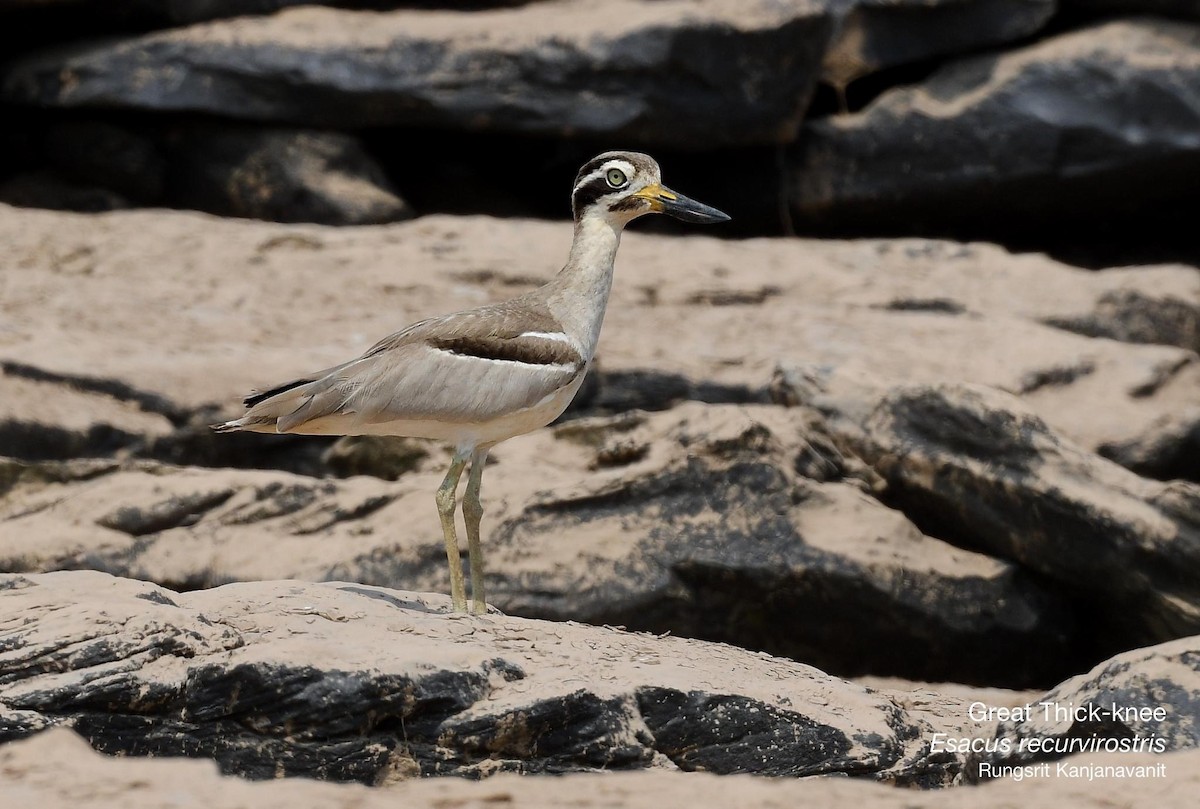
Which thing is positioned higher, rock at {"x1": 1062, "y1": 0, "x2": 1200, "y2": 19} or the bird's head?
rock at {"x1": 1062, "y1": 0, "x2": 1200, "y2": 19}

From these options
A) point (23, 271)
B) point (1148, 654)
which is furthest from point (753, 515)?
point (23, 271)

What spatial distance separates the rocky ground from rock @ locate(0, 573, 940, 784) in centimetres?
1

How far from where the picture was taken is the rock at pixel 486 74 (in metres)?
11.7

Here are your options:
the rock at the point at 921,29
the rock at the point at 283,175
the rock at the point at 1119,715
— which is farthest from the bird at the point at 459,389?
the rock at the point at 921,29

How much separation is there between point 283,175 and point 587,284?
595 centimetres

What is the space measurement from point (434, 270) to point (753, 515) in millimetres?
3871

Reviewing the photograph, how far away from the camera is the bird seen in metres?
6.02

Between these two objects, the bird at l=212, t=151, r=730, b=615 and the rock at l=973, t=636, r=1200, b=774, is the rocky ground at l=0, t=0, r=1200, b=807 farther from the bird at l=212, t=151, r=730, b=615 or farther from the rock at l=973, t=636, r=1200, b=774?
the bird at l=212, t=151, r=730, b=615

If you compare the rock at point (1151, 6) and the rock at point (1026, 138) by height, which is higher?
the rock at point (1151, 6)

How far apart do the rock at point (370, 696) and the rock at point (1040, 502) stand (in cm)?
239

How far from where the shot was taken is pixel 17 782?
12.0 feet

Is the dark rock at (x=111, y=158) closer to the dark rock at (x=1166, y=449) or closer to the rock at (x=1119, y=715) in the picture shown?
the dark rock at (x=1166, y=449)

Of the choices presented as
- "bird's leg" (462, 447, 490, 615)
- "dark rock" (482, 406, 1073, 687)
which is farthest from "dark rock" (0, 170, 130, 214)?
"bird's leg" (462, 447, 490, 615)

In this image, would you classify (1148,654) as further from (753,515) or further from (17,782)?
(17,782)
